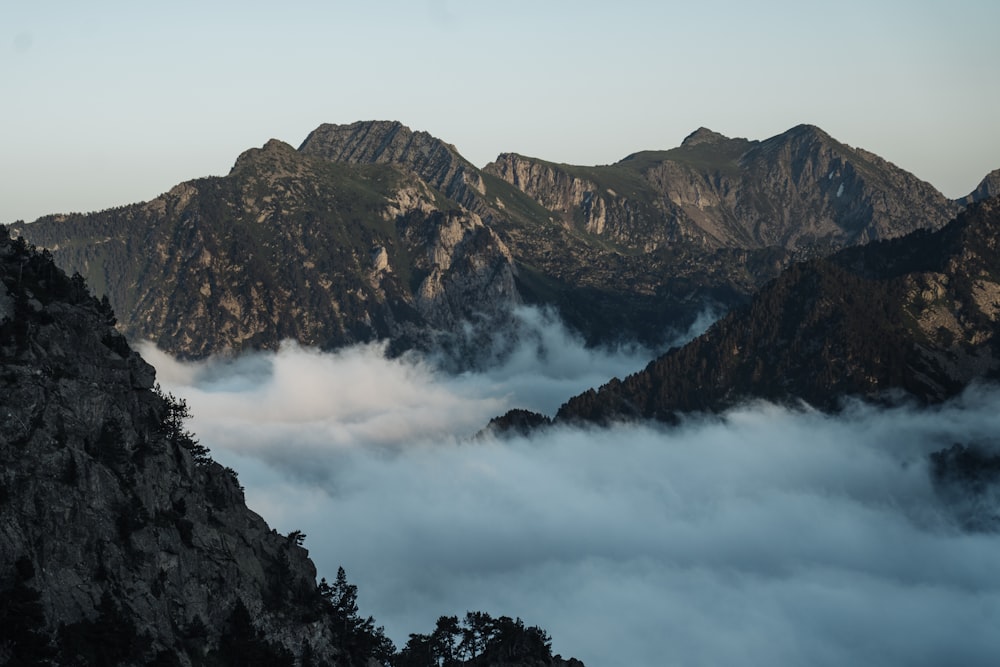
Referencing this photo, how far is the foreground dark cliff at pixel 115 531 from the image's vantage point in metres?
142

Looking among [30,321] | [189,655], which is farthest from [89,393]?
[189,655]

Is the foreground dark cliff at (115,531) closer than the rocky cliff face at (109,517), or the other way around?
the foreground dark cliff at (115,531)

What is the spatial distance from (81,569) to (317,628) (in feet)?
137

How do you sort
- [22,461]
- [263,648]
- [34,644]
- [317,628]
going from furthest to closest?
[317,628] → [263,648] → [22,461] → [34,644]

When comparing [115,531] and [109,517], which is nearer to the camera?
[115,531]

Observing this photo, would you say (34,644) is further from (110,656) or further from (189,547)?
(189,547)

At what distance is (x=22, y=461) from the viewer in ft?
493

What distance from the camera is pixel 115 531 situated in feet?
518

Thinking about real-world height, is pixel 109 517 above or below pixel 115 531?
above

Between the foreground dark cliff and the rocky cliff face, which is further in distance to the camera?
the rocky cliff face

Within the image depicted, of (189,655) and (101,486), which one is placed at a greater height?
(101,486)

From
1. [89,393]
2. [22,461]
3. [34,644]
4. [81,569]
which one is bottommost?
[34,644]

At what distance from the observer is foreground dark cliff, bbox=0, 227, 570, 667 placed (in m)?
142

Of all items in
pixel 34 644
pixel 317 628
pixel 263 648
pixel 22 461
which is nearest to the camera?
pixel 34 644
